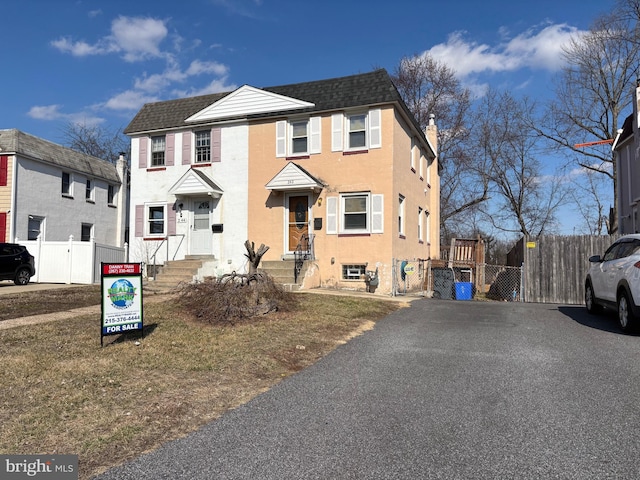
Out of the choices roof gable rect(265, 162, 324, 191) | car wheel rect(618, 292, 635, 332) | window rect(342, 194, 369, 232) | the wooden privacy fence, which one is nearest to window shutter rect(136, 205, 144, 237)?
roof gable rect(265, 162, 324, 191)

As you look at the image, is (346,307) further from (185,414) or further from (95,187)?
(95,187)

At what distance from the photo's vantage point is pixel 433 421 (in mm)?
4309

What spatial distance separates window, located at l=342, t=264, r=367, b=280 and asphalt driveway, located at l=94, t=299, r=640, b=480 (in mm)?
8595

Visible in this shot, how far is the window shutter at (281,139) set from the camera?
17.3 m

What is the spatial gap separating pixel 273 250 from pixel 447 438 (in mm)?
13659

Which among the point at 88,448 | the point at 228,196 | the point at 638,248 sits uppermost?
the point at 228,196

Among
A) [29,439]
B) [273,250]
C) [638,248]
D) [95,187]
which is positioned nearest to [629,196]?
[638,248]

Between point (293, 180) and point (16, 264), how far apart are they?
973cm

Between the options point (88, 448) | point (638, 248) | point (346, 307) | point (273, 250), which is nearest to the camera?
point (88, 448)

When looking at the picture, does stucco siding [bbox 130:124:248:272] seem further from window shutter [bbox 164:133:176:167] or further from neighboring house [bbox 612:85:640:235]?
neighboring house [bbox 612:85:640:235]

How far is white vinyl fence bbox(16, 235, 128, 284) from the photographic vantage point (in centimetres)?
1739

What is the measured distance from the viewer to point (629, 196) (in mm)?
19609

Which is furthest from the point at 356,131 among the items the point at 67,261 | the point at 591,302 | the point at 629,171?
the point at 629,171

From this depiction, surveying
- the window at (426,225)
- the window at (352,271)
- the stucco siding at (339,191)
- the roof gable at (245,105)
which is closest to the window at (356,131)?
the stucco siding at (339,191)
